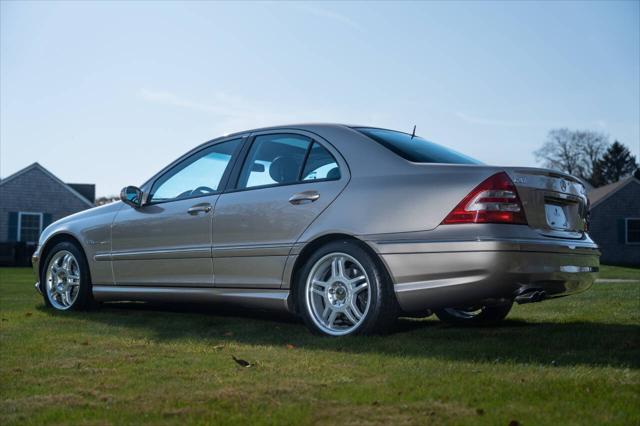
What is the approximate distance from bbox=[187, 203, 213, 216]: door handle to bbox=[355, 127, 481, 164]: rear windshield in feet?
4.72

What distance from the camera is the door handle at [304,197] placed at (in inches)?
213

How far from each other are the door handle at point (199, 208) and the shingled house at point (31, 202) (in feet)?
96.5

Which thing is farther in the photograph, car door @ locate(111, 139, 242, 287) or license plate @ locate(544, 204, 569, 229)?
car door @ locate(111, 139, 242, 287)

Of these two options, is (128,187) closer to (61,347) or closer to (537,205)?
(61,347)

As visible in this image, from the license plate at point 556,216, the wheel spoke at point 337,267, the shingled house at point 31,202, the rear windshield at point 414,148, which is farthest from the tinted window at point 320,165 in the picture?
the shingled house at point 31,202

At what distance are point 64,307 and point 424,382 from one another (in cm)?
498

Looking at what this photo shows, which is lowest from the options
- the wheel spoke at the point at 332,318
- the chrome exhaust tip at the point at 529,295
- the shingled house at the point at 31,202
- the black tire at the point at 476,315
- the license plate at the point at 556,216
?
the black tire at the point at 476,315

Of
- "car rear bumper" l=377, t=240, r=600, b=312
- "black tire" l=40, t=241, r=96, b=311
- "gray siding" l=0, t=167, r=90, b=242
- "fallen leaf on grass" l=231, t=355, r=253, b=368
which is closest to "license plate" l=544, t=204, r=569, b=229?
"car rear bumper" l=377, t=240, r=600, b=312

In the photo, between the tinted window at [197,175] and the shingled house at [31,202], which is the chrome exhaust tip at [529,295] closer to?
the tinted window at [197,175]

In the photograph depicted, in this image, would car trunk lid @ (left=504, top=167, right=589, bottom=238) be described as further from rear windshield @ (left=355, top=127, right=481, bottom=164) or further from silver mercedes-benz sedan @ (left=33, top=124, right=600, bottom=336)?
rear windshield @ (left=355, top=127, right=481, bottom=164)

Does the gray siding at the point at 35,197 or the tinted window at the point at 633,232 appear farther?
the tinted window at the point at 633,232

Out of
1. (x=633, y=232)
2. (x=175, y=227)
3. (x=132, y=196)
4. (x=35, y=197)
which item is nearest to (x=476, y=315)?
(x=175, y=227)

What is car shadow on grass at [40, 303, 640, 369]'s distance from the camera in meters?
4.46

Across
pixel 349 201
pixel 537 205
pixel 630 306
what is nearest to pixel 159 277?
pixel 349 201
